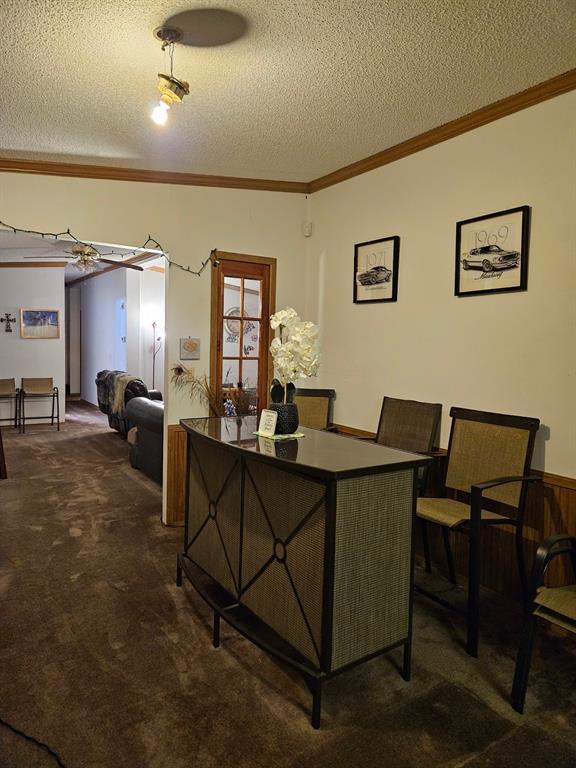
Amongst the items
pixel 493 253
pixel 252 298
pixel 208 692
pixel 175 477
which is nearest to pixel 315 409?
pixel 252 298

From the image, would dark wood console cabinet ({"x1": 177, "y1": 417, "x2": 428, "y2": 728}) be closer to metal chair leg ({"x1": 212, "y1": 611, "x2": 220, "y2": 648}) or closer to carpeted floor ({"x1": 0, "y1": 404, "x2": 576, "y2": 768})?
metal chair leg ({"x1": 212, "y1": 611, "x2": 220, "y2": 648})

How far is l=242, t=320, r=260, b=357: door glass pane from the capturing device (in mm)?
4227

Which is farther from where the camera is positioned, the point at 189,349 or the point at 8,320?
the point at 8,320

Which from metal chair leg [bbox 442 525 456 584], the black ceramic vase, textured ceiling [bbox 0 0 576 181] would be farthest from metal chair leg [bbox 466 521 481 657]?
textured ceiling [bbox 0 0 576 181]

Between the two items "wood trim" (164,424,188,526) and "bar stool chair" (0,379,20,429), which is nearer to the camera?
"wood trim" (164,424,188,526)

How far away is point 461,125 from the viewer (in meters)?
3.02

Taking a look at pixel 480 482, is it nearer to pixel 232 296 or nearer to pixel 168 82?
pixel 232 296

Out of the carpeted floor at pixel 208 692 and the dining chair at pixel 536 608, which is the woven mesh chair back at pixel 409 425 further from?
the dining chair at pixel 536 608

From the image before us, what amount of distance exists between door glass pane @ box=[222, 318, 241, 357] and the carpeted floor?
1.75 m

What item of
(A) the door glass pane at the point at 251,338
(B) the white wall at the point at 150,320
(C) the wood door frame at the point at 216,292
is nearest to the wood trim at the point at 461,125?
(C) the wood door frame at the point at 216,292

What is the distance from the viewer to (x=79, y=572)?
3.09 metres

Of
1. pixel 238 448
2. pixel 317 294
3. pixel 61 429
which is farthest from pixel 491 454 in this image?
pixel 61 429

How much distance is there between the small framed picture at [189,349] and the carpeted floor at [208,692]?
1.55 meters

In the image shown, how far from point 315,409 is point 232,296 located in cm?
115
